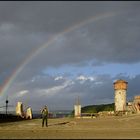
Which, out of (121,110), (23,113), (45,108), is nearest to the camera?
(45,108)

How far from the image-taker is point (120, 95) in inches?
2088

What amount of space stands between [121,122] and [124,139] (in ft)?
47.1

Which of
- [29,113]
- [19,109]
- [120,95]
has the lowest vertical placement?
[29,113]

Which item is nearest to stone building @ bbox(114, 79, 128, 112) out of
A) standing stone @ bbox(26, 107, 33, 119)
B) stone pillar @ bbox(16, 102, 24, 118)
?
standing stone @ bbox(26, 107, 33, 119)

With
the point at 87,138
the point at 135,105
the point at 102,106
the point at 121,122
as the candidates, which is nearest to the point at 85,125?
the point at 121,122

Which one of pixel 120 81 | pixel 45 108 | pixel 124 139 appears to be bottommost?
pixel 124 139

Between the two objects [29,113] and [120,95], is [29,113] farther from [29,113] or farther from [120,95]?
A: [120,95]

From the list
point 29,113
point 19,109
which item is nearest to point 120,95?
point 29,113

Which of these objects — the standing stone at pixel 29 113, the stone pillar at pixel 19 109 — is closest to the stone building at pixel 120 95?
the standing stone at pixel 29 113

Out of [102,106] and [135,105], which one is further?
[102,106]

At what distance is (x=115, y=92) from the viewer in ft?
176

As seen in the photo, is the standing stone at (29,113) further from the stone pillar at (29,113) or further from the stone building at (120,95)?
the stone building at (120,95)

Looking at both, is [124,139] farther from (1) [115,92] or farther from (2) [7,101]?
(2) [7,101]

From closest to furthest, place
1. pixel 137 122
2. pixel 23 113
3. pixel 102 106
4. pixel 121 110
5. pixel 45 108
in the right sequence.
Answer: pixel 45 108, pixel 137 122, pixel 121 110, pixel 23 113, pixel 102 106
